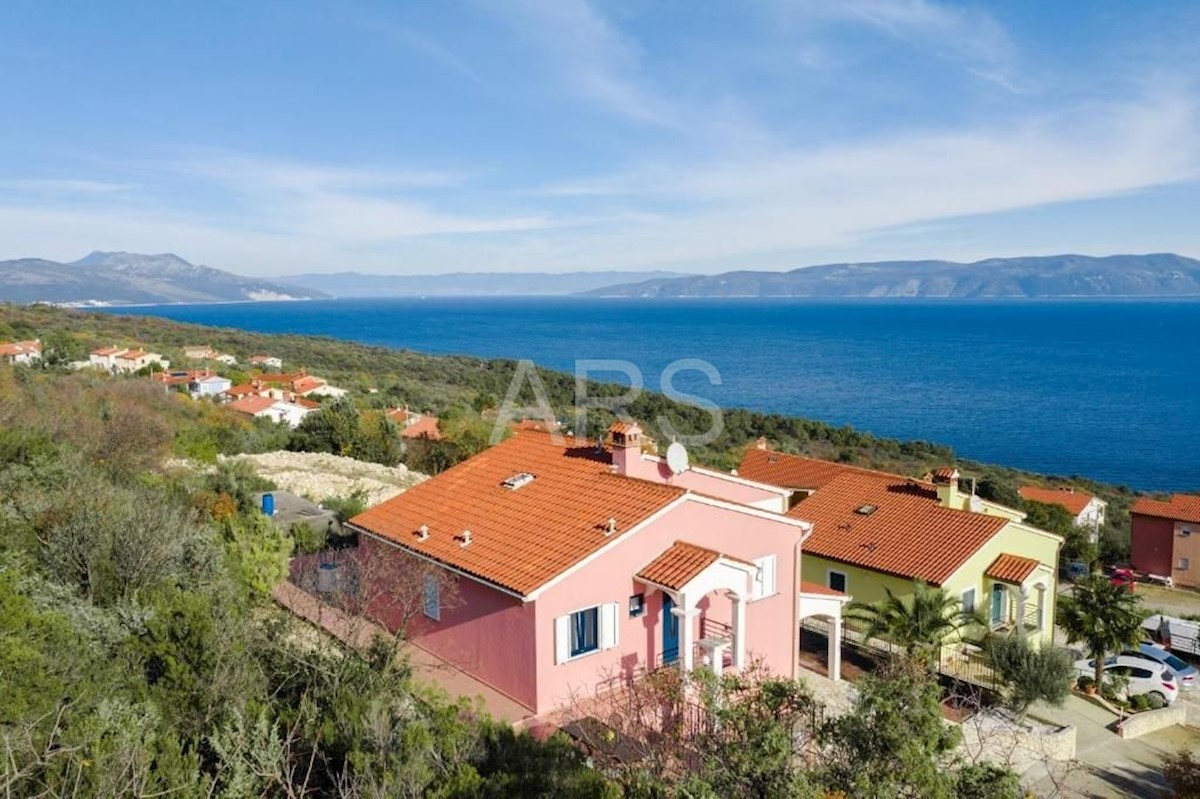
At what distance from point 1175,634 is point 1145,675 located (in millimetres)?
5557

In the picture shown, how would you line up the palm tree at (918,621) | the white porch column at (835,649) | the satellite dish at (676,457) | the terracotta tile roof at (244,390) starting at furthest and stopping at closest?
the terracotta tile roof at (244,390), the white porch column at (835,649), the palm tree at (918,621), the satellite dish at (676,457)

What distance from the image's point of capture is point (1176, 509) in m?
33.5

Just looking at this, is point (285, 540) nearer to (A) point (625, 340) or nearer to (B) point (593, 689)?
(B) point (593, 689)

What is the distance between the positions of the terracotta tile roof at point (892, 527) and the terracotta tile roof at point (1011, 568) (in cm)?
82

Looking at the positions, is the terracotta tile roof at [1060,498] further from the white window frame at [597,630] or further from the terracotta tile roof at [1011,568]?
the white window frame at [597,630]

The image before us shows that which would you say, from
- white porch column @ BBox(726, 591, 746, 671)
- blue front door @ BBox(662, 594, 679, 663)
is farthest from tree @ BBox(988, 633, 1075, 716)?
blue front door @ BBox(662, 594, 679, 663)

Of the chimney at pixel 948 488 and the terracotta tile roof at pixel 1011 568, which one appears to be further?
the chimney at pixel 948 488

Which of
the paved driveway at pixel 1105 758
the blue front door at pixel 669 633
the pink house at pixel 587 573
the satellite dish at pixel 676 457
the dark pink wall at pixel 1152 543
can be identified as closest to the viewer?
the pink house at pixel 587 573

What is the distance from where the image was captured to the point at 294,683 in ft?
35.3

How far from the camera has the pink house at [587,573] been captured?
1276cm

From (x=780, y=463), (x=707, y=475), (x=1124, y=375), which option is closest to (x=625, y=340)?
(x=1124, y=375)

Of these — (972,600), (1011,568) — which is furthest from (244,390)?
(1011,568)

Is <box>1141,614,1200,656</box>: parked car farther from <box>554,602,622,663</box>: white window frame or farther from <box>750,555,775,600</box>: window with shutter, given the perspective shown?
<box>554,602,622,663</box>: white window frame

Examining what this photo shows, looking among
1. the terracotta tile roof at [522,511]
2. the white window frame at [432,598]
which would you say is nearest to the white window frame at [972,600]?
the terracotta tile roof at [522,511]
